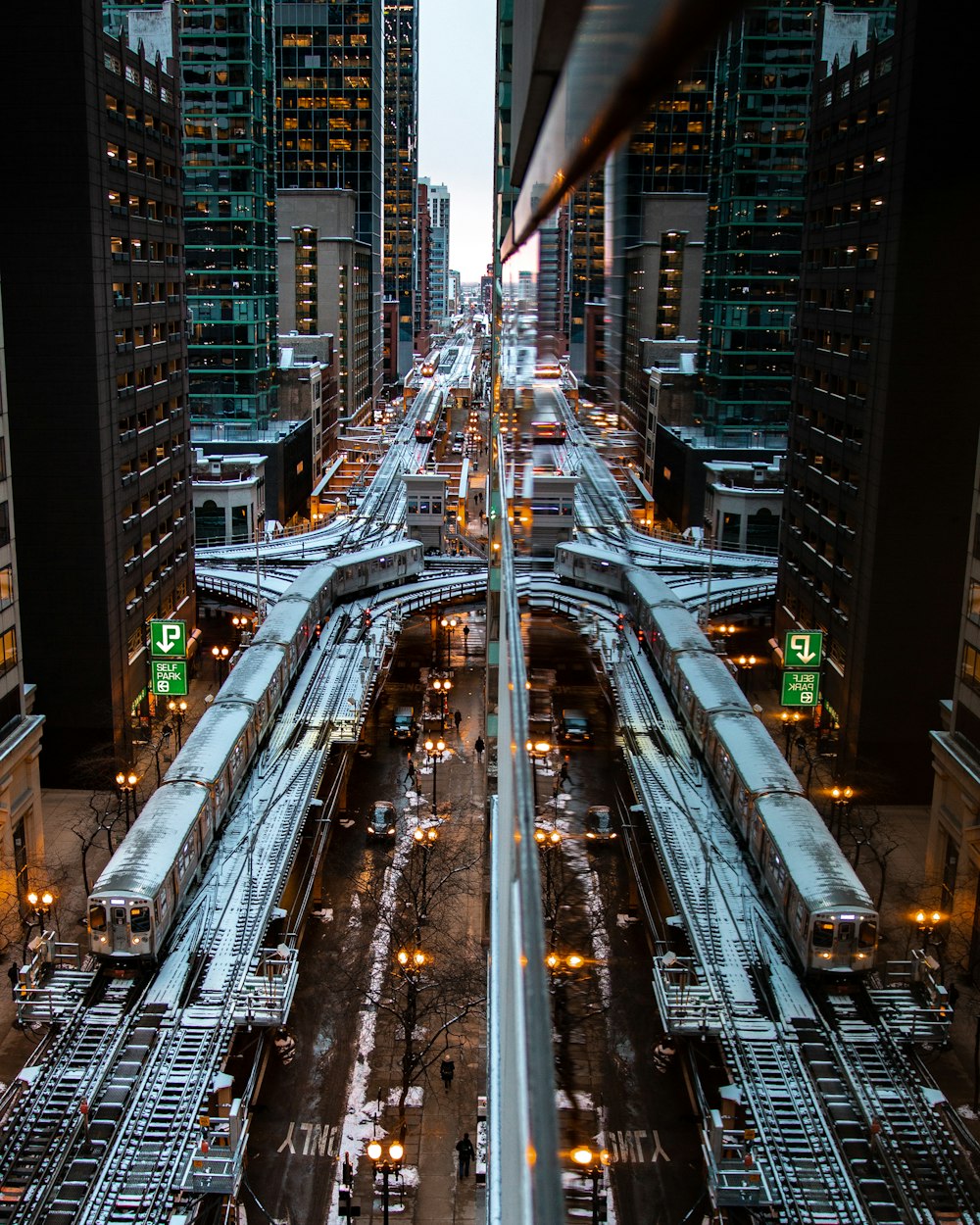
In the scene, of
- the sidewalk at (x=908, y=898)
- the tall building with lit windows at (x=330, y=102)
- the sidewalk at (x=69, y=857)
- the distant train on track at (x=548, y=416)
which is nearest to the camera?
the distant train on track at (x=548, y=416)

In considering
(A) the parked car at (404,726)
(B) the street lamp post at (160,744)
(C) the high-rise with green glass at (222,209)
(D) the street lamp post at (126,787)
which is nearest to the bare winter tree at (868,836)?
(A) the parked car at (404,726)

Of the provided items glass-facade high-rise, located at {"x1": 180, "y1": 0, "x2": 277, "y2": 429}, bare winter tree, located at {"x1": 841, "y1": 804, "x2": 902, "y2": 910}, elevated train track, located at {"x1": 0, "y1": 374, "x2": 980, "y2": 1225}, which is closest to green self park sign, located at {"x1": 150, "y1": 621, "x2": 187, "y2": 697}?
elevated train track, located at {"x1": 0, "y1": 374, "x2": 980, "y2": 1225}

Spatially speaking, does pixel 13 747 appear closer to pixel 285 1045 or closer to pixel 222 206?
pixel 285 1045

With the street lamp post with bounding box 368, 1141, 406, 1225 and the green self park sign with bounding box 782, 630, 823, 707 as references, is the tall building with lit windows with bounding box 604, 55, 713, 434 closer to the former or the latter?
the street lamp post with bounding box 368, 1141, 406, 1225

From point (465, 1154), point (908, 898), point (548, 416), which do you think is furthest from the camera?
point (908, 898)

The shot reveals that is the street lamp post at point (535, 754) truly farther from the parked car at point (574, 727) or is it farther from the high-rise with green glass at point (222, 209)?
the high-rise with green glass at point (222, 209)

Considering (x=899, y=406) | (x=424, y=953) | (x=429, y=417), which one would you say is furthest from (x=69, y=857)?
(x=429, y=417)
